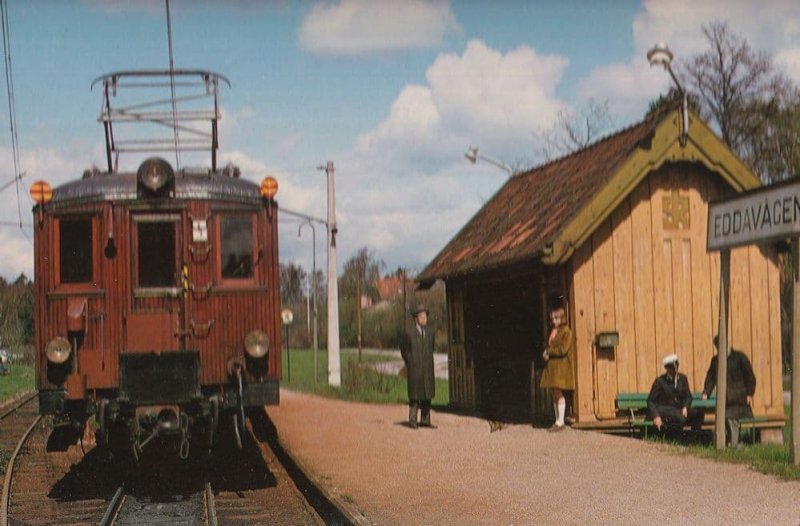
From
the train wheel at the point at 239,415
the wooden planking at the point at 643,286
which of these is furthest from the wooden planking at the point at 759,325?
the train wheel at the point at 239,415

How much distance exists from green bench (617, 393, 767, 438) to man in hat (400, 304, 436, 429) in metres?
2.68

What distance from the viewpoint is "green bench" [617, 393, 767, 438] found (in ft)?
47.2

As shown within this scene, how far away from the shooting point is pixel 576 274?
14.8m

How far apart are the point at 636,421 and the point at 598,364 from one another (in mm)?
903

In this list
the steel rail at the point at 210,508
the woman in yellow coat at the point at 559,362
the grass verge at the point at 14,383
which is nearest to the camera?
the steel rail at the point at 210,508

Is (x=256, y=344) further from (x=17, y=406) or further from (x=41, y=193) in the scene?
(x=17, y=406)

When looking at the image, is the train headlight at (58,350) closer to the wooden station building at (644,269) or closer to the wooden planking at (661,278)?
the wooden station building at (644,269)

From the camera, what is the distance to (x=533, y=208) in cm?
1753

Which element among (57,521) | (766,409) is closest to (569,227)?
(766,409)

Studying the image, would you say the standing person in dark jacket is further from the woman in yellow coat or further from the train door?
the train door

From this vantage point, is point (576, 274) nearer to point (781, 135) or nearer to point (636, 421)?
point (636, 421)

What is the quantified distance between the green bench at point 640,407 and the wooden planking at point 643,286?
34cm

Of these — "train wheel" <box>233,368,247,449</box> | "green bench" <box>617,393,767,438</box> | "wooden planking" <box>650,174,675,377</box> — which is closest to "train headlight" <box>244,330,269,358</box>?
"train wheel" <box>233,368,247,449</box>

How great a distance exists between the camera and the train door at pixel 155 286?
10891mm
